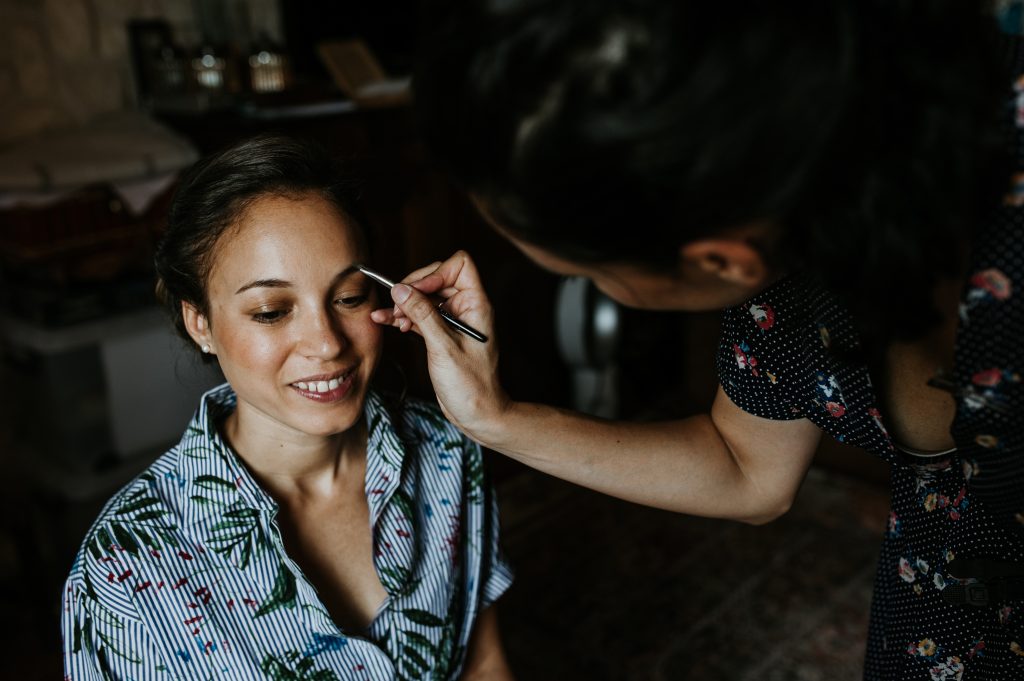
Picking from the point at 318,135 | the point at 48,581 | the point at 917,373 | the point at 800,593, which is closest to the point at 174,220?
the point at 917,373

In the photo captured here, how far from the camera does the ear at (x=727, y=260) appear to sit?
0.73 m

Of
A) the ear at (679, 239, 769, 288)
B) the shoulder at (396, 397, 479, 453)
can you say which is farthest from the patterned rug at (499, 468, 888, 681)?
the ear at (679, 239, 769, 288)

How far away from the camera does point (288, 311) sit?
1.23 m

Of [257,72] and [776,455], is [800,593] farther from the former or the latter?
[257,72]

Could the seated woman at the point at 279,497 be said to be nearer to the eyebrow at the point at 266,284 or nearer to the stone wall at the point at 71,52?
the eyebrow at the point at 266,284

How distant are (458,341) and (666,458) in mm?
340

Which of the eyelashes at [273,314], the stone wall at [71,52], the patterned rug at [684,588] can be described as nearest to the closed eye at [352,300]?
the eyelashes at [273,314]

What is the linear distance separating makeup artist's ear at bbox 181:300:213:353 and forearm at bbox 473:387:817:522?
0.46 m

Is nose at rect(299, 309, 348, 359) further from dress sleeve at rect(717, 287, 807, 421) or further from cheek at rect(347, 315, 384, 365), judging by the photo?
dress sleeve at rect(717, 287, 807, 421)

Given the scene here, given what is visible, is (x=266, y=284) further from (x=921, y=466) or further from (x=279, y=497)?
(x=921, y=466)

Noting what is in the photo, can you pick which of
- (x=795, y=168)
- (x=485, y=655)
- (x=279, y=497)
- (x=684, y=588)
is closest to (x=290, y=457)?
(x=279, y=497)

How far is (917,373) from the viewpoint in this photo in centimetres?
102

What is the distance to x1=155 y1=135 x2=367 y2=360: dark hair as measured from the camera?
1239 millimetres

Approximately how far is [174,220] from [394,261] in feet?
4.64
